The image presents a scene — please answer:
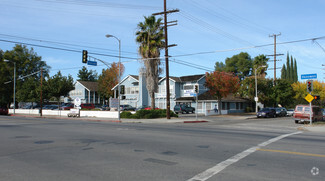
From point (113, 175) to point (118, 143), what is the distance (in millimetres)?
5016

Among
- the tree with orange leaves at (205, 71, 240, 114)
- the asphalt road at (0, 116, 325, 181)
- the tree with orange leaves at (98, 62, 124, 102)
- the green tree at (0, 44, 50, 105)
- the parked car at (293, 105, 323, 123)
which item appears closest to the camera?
the asphalt road at (0, 116, 325, 181)

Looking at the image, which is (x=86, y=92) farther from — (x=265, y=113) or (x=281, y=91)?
(x=265, y=113)

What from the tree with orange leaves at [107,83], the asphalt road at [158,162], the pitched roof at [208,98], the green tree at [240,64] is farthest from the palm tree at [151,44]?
the green tree at [240,64]

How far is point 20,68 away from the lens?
66.4m

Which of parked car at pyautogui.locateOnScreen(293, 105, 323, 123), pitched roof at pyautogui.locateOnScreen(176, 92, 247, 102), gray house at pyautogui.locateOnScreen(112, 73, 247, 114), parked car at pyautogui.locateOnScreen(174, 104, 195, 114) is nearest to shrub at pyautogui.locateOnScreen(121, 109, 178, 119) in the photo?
parked car at pyautogui.locateOnScreen(174, 104, 195, 114)

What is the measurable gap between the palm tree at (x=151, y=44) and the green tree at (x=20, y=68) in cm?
3337

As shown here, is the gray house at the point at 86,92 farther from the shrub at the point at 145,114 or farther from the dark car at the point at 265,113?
the dark car at the point at 265,113

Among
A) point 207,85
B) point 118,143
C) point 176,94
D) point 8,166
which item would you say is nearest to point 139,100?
point 176,94

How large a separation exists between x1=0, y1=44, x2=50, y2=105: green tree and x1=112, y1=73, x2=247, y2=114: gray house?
68.2ft

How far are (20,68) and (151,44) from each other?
155 ft

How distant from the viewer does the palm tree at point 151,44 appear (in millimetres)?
33237

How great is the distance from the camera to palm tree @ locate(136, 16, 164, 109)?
33237 mm

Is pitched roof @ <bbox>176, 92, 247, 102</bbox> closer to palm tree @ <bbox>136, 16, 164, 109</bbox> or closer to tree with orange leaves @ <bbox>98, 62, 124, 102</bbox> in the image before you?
palm tree @ <bbox>136, 16, 164, 109</bbox>

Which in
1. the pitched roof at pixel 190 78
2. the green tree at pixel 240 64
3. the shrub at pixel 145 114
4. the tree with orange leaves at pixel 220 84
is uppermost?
the green tree at pixel 240 64
